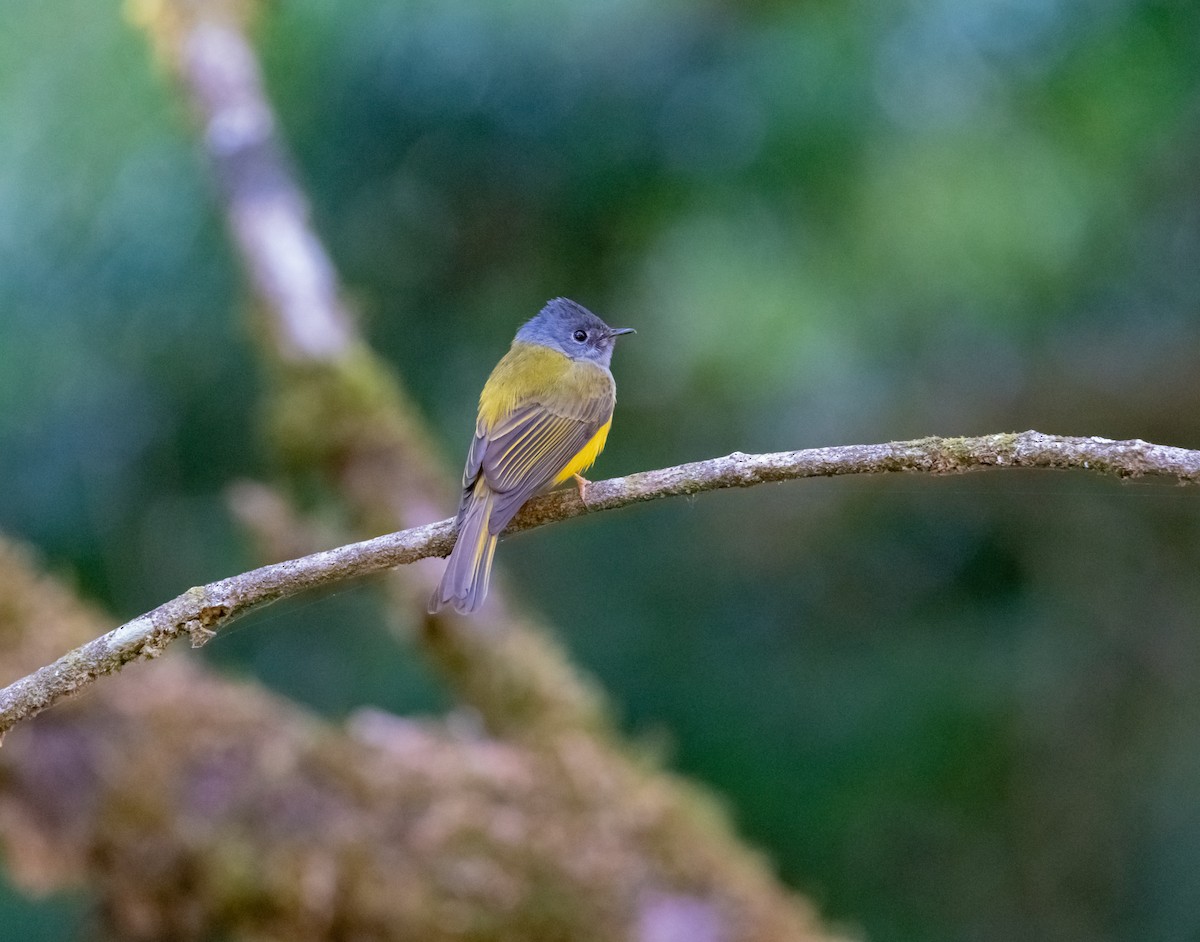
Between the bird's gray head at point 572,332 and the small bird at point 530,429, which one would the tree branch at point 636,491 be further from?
the bird's gray head at point 572,332

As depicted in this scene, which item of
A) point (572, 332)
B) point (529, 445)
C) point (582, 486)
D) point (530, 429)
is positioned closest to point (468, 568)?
point (582, 486)

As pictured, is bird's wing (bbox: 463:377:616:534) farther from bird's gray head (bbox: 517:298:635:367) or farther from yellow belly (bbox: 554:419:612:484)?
bird's gray head (bbox: 517:298:635:367)

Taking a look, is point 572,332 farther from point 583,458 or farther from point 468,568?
point 468,568

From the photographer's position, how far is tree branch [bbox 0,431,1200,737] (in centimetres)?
226

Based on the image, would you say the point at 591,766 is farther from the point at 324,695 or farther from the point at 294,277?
the point at 324,695

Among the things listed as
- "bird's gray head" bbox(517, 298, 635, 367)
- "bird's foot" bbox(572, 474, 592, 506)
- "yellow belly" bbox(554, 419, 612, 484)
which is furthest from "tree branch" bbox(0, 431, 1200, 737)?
"bird's gray head" bbox(517, 298, 635, 367)

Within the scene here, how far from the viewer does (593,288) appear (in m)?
5.97

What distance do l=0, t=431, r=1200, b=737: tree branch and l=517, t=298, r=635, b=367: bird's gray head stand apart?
1.68 metres

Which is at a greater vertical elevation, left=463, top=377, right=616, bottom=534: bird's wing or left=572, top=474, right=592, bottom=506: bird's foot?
left=463, top=377, right=616, bottom=534: bird's wing

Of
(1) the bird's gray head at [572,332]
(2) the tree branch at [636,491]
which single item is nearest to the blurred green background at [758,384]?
(1) the bird's gray head at [572,332]

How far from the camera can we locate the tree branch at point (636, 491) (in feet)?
7.42

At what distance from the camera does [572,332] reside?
14.1ft

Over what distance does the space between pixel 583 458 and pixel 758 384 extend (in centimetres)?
184

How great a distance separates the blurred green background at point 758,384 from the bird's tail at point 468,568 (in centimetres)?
210
